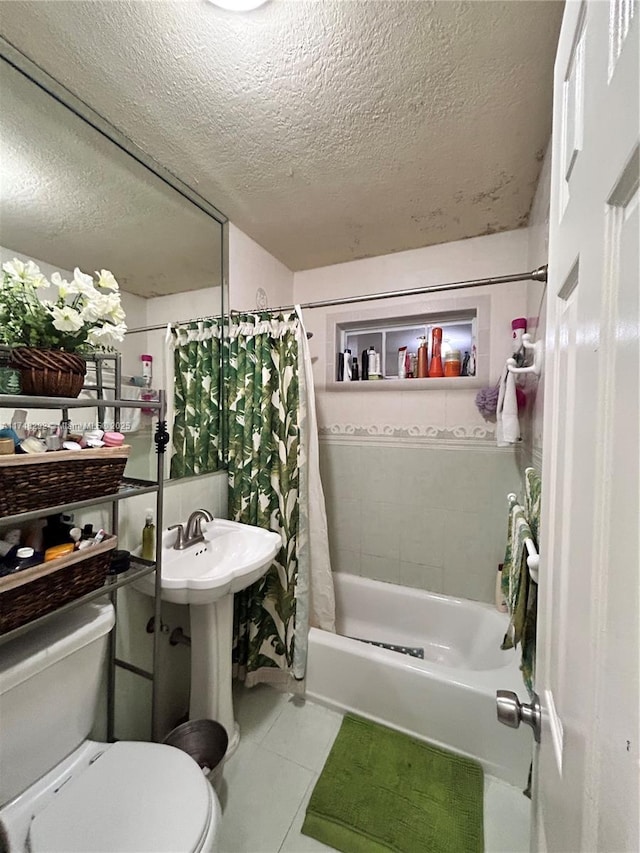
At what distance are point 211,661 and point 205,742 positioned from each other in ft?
0.82

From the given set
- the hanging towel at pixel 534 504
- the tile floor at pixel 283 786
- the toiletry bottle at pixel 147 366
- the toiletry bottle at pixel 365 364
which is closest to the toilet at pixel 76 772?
the tile floor at pixel 283 786

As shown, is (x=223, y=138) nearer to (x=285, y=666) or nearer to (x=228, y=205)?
(x=228, y=205)

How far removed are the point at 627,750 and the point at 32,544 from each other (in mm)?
1099

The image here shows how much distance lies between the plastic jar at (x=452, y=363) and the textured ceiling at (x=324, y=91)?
2.35 ft

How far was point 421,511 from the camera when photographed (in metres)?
2.01

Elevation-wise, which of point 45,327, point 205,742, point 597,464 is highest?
point 45,327

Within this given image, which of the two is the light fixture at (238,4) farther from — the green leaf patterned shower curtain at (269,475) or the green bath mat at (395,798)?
the green bath mat at (395,798)

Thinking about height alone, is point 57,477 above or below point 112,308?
below

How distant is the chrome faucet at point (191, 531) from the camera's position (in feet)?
4.48

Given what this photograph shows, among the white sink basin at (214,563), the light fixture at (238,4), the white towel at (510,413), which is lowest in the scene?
the white sink basin at (214,563)

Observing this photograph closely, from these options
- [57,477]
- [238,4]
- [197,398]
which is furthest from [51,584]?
[238,4]

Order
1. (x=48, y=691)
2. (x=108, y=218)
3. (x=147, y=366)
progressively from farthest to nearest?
1. (x=147, y=366)
2. (x=108, y=218)
3. (x=48, y=691)

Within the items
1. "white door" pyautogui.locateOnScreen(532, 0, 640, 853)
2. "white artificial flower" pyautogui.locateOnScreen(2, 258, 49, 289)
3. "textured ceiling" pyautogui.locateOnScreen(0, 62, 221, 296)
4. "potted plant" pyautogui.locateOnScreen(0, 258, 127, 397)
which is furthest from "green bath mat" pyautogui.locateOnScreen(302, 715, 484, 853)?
"textured ceiling" pyautogui.locateOnScreen(0, 62, 221, 296)

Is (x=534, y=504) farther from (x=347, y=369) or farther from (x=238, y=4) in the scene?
(x=238, y=4)
